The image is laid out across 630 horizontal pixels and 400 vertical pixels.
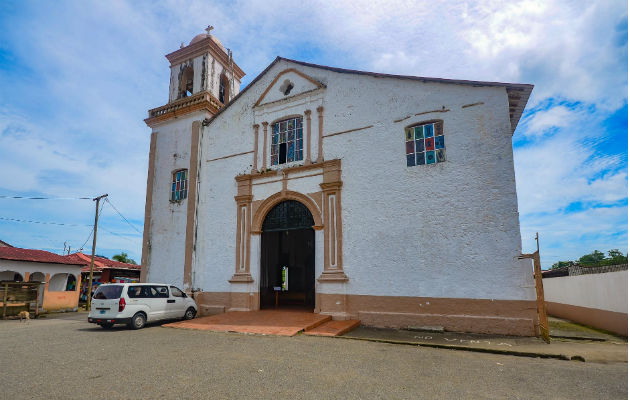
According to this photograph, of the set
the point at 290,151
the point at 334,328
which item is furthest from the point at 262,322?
the point at 290,151

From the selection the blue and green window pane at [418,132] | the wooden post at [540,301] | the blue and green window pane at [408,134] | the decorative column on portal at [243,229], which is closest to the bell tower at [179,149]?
the decorative column on portal at [243,229]

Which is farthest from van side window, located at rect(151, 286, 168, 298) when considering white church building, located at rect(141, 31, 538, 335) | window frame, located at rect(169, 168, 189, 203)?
window frame, located at rect(169, 168, 189, 203)

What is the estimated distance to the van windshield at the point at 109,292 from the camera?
438 inches

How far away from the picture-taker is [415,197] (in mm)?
11383

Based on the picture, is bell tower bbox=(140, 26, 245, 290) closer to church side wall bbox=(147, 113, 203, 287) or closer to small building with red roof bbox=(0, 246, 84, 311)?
church side wall bbox=(147, 113, 203, 287)

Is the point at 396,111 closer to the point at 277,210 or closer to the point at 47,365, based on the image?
the point at 277,210

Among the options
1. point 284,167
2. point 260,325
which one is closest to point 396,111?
point 284,167

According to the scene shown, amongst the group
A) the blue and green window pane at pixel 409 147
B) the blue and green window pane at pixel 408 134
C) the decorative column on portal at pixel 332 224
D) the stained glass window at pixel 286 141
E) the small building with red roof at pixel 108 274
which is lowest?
the small building with red roof at pixel 108 274

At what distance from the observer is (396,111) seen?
12.3 m

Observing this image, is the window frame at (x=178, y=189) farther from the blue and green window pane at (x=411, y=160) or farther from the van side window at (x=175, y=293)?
the blue and green window pane at (x=411, y=160)

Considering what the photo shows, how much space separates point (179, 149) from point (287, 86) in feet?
19.2

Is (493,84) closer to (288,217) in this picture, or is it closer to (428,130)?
(428,130)

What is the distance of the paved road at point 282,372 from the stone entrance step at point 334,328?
1072 millimetres

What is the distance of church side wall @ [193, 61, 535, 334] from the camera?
10.0m
